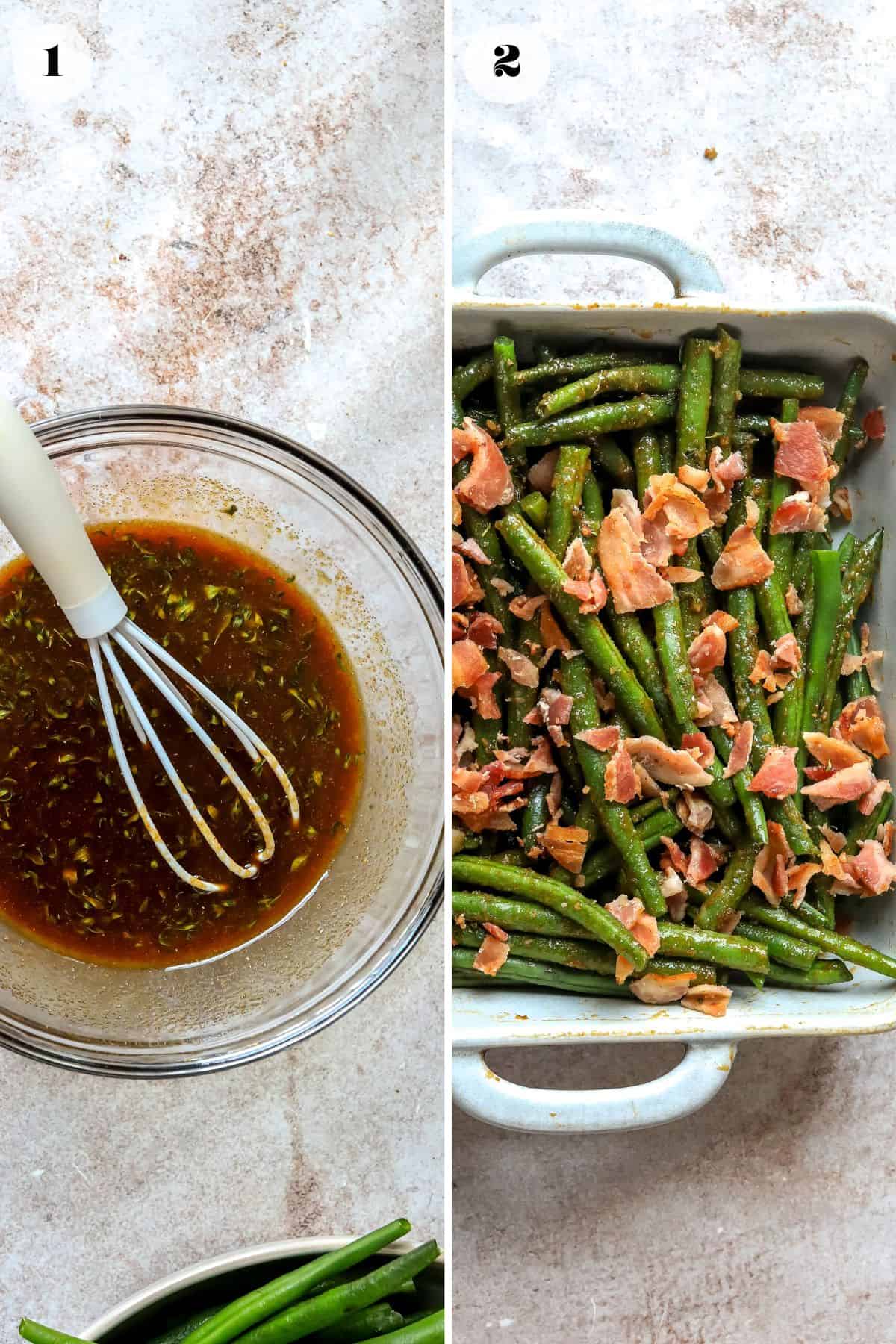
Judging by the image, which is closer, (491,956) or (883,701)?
(491,956)

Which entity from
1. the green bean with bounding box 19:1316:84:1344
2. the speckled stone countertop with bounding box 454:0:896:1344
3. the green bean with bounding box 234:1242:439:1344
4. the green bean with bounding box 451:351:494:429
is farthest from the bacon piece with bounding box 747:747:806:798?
the green bean with bounding box 19:1316:84:1344

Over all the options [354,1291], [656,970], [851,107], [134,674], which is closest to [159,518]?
[134,674]

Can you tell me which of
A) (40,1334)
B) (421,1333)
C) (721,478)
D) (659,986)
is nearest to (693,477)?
(721,478)

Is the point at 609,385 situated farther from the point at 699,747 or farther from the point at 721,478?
the point at 699,747

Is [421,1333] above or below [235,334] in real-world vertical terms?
below

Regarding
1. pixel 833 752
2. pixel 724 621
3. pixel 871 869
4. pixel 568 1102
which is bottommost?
pixel 568 1102

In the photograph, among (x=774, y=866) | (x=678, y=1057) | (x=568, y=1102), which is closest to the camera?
(x=568, y=1102)

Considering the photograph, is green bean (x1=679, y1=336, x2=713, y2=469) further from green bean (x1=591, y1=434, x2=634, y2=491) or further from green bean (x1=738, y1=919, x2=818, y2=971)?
green bean (x1=738, y1=919, x2=818, y2=971)
